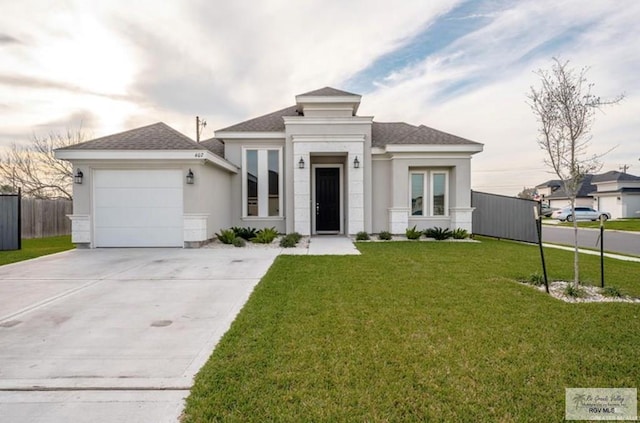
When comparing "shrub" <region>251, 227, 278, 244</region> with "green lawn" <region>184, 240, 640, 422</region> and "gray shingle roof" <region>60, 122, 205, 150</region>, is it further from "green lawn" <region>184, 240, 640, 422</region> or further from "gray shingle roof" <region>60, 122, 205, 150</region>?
"green lawn" <region>184, 240, 640, 422</region>

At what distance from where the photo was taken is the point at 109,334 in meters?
3.80

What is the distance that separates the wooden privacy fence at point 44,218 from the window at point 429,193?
15.7 m

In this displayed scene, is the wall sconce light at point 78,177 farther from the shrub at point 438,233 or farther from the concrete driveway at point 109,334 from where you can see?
the shrub at point 438,233

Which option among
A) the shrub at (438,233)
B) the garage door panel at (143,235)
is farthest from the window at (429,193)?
the garage door panel at (143,235)

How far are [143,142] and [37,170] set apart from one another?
1897 centimetres

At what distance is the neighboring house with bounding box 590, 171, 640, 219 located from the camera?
108 feet

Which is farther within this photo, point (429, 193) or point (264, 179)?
point (429, 193)

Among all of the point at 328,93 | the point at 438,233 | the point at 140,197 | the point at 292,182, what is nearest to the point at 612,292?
the point at 438,233

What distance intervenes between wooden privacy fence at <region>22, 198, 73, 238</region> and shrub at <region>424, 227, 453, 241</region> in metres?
16.1

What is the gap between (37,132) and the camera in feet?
74.5

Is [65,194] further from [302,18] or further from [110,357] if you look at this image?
[110,357]

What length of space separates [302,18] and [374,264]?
335 inches

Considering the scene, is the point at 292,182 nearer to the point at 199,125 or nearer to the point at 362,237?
the point at 362,237

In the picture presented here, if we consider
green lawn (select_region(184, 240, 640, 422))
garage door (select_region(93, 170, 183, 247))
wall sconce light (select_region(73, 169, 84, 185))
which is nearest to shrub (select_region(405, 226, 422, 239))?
green lawn (select_region(184, 240, 640, 422))
